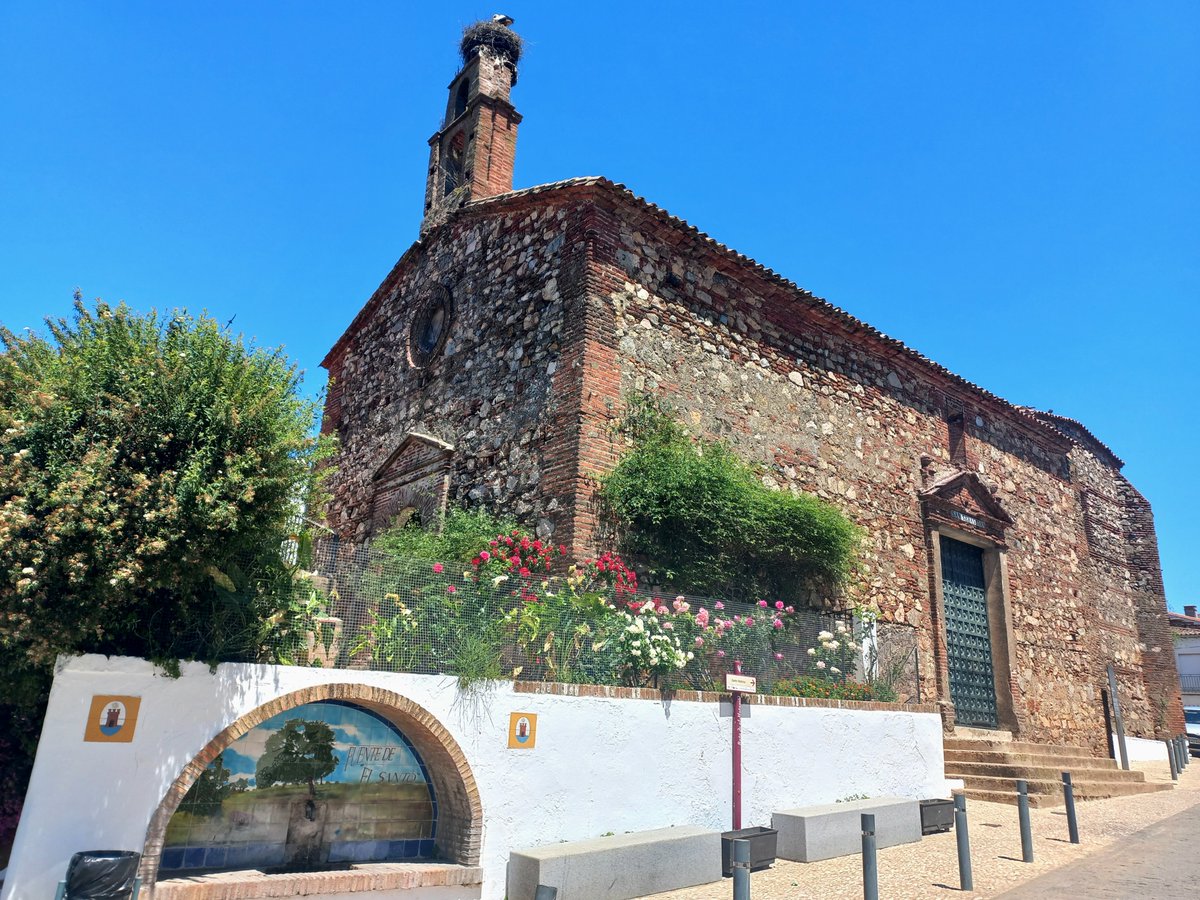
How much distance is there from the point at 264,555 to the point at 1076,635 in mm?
17041

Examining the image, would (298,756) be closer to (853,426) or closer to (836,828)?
(836,828)

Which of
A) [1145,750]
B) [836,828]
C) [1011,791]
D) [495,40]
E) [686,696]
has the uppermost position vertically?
[495,40]

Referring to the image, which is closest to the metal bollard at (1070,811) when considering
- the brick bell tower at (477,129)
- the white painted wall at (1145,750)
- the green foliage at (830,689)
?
the green foliage at (830,689)

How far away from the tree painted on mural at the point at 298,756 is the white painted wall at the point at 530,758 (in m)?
0.41

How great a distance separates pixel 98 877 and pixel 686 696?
15.6ft

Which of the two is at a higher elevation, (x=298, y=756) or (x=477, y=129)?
(x=477, y=129)

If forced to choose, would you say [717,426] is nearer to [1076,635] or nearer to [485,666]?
[485,666]

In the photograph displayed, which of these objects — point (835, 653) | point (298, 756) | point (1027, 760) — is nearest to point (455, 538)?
point (298, 756)

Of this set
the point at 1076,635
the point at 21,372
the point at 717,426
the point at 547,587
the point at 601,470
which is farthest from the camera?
the point at 1076,635

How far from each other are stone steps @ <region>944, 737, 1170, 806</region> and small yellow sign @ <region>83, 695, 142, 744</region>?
9.93m

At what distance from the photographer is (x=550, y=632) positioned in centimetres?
710

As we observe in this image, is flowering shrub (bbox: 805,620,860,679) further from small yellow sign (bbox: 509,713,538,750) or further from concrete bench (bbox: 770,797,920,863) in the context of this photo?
small yellow sign (bbox: 509,713,538,750)

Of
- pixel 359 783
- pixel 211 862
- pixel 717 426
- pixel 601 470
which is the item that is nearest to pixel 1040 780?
pixel 717 426

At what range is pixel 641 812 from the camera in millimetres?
7062
